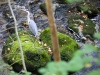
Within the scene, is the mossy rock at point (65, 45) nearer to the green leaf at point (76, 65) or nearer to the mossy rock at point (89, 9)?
the mossy rock at point (89, 9)

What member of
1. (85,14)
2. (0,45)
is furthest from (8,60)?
(85,14)

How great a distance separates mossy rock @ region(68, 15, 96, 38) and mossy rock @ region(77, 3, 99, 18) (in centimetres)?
62

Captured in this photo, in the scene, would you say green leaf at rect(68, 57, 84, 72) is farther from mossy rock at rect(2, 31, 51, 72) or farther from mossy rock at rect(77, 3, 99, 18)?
mossy rock at rect(77, 3, 99, 18)

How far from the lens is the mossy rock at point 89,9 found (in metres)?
9.62

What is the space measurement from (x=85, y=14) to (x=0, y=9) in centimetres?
390

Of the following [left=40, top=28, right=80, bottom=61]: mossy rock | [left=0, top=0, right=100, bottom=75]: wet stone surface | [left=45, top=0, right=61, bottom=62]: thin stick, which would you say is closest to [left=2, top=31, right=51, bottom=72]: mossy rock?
[left=40, top=28, right=80, bottom=61]: mossy rock

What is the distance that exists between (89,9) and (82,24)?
58.6 inches

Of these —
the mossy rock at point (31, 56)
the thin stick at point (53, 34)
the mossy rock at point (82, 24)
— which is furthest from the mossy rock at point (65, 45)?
the thin stick at point (53, 34)

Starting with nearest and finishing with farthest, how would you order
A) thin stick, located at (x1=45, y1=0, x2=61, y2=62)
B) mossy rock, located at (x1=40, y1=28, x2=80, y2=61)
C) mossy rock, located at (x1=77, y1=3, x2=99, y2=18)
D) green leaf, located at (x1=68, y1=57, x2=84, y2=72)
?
green leaf, located at (x1=68, y1=57, x2=84, y2=72) → thin stick, located at (x1=45, y1=0, x2=61, y2=62) → mossy rock, located at (x1=40, y1=28, x2=80, y2=61) → mossy rock, located at (x1=77, y1=3, x2=99, y2=18)

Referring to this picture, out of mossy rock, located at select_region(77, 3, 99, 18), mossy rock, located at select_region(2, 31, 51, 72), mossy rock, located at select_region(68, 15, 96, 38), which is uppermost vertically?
mossy rock, located at select_region(77, 3, 99, 18)

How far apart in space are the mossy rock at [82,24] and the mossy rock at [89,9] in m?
0.62

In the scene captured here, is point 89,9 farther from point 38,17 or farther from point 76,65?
point 76,65

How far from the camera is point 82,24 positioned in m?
8.61

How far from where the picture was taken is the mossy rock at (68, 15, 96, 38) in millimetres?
8094
